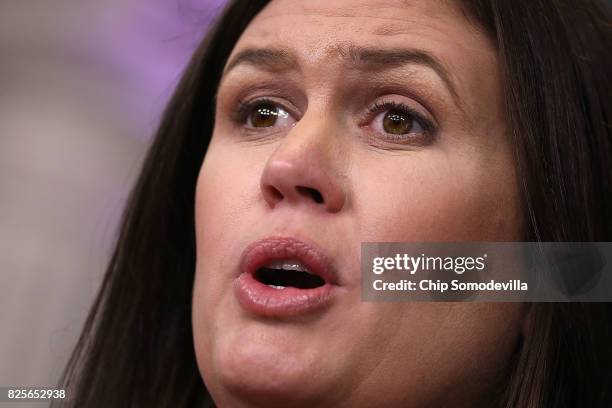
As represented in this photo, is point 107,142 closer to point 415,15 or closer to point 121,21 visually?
point 121,21

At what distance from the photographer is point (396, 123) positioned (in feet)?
3.77

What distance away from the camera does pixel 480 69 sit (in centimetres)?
117

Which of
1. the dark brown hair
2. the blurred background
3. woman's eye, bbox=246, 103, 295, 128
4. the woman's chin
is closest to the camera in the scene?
the woman's chin

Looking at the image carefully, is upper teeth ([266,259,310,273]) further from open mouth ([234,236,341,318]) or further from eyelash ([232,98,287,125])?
eyelash ([232,98,287,125])

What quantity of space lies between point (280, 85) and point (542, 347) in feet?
1.79

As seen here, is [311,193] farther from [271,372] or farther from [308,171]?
[271,372]

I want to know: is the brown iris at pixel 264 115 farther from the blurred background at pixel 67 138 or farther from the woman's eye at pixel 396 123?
the blurred background at pixel 67 138

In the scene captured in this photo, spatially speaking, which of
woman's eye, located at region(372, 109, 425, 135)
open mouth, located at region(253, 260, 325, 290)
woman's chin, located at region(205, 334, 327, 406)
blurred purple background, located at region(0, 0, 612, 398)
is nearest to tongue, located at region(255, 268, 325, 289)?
open mouth, located at region(253, 260, 325, 290)

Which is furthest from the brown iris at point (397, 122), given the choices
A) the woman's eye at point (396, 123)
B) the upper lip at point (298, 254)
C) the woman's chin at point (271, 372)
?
the woman's chin at point (271, 372)

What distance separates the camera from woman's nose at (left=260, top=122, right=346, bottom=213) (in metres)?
1.04

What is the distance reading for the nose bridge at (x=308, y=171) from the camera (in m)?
1.05

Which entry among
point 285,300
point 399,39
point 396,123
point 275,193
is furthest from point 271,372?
point 399,39

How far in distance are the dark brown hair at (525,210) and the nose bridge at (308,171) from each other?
0.27 m
